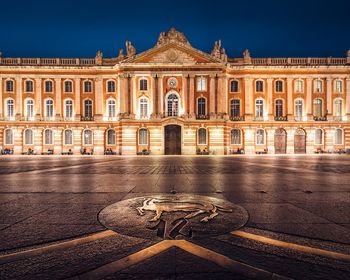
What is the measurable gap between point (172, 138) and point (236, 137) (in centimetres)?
1003

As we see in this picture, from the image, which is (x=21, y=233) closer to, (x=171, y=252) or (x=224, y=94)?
(x=171, y=252)

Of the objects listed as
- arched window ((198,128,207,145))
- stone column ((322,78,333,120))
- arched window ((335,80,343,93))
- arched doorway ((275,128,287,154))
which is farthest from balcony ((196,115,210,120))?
arched window ((335,80,343,93))

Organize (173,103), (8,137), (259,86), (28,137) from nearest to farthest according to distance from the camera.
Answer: (173,103), (8,137), (28,137), (259,86)

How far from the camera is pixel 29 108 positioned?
125ft

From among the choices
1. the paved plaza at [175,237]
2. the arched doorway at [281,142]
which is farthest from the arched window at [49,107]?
the paved plaza at [175,237]

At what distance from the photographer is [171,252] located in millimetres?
3201

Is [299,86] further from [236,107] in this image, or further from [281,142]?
[236,107]

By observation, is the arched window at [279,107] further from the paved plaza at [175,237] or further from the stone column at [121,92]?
the paved plaza at [175,237]

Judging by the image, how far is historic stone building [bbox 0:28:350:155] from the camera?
119 ft

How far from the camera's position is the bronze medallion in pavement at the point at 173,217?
3.92m

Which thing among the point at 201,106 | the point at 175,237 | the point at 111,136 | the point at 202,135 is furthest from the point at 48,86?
the point at 175,237

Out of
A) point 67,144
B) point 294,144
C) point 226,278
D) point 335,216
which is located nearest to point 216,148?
point 294,144

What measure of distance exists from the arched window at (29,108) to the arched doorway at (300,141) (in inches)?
1623

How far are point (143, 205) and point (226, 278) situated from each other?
3.25 meters
